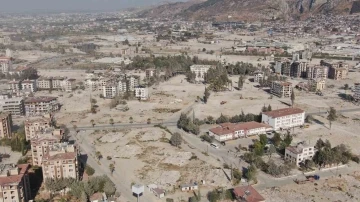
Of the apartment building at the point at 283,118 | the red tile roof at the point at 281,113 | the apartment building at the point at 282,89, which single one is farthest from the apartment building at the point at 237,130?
the apartment building at the point at 282,89

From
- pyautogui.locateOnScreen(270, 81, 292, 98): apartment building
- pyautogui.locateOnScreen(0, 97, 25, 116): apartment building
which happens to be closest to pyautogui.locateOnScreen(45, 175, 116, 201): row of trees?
pyautogui.locateOnScreen(0, 97, 25, 116): apartment building

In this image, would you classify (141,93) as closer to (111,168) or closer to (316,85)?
(111,168)

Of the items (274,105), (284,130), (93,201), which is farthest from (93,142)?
(274,105)

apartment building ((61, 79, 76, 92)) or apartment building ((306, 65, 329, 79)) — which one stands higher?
apartment building ((306, 65, 329, 79))

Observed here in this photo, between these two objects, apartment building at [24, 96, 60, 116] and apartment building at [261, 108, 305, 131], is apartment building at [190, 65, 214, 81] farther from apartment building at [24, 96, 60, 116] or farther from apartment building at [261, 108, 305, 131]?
apartment building at [24, 96, 60, 116]

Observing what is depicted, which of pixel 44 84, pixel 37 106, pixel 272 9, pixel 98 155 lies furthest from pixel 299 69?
pixel 272 9

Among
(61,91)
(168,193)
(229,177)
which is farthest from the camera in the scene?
(61,91)

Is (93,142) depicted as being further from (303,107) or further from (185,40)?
(185,40)
